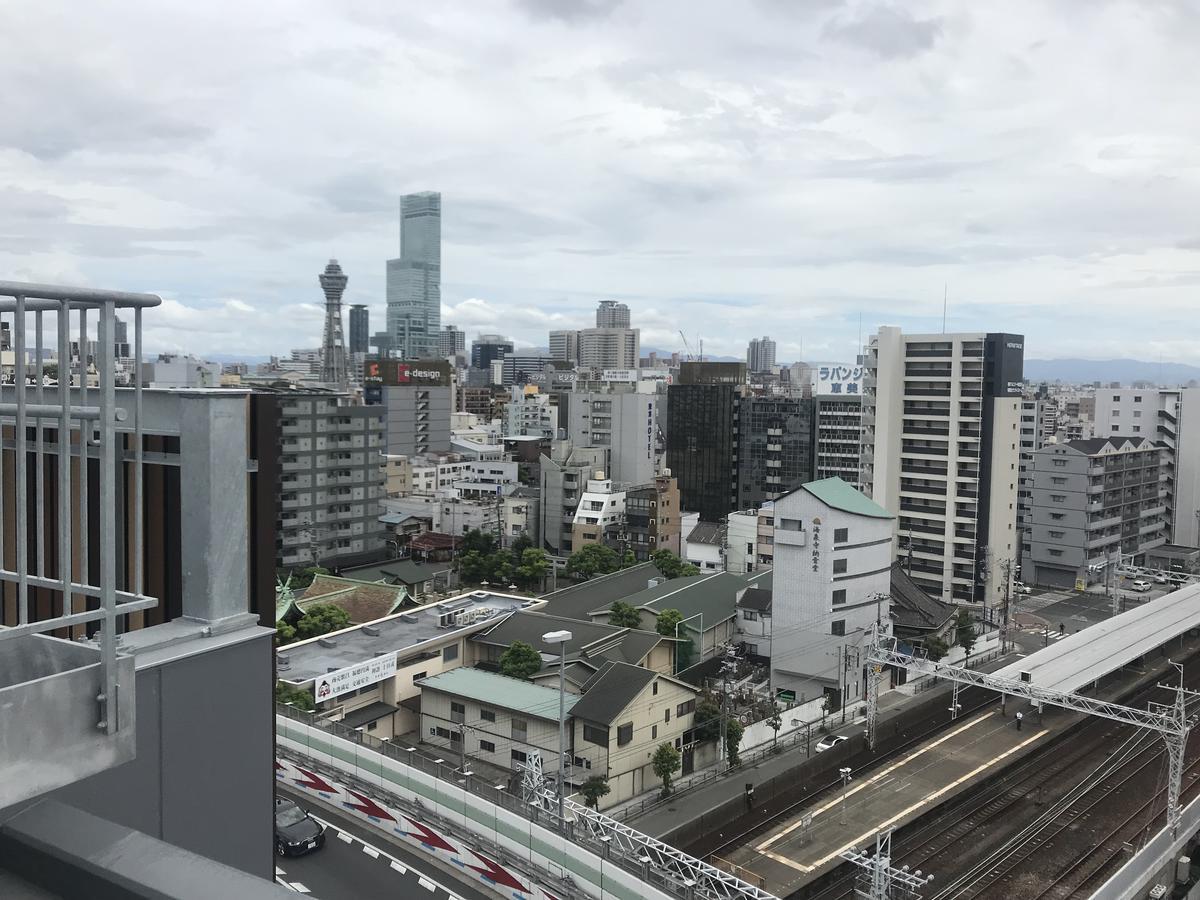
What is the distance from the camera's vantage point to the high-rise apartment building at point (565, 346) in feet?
544

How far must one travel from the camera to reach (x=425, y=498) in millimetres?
49875

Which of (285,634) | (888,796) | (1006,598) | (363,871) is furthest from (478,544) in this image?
(363,871)

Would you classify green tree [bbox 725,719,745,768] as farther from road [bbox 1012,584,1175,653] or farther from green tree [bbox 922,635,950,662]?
road [bbox 1012,584,1175,653]

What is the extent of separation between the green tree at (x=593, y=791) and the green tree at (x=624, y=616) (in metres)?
8.13

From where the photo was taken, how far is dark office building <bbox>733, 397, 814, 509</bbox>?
47281 millimetres

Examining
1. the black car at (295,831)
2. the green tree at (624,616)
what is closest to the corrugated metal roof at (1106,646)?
the green tree at (624,616)

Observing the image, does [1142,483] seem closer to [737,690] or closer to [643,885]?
[737,690]

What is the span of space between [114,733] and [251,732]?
5.72 ft

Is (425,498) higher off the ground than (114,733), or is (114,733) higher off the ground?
(114,733)

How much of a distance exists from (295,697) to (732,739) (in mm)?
9075

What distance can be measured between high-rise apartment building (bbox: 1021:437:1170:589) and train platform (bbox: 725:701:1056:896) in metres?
18.2

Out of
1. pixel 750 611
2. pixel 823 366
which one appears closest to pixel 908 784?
pixel 750 611

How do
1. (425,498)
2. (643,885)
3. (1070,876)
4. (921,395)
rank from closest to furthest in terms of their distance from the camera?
(643,885) < (1070,876) < (921,395) < (425,498)

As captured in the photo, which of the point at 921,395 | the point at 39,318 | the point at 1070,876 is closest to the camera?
the point at 39,318
